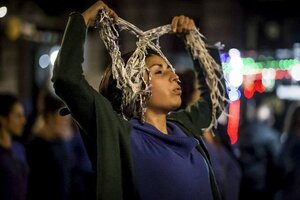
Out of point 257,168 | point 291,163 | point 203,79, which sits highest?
point 203,79

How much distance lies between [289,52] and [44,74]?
637 cm

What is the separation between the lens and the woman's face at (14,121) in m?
5.39

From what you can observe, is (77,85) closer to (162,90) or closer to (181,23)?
(162,90)

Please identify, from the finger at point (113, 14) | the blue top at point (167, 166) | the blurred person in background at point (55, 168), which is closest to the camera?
the blue top at point (167, 166)

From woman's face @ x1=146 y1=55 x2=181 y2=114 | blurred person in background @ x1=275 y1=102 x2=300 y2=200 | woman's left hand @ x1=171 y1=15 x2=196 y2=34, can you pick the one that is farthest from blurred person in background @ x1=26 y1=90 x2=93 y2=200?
woman's face @ x1=146 y1=55 x2=181 y2=114

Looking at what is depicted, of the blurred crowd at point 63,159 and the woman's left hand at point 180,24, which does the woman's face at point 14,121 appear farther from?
the woman's left hand at point 180,24

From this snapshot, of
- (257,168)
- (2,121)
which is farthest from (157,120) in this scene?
(257,168)

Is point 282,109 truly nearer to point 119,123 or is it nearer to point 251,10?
point 251,10

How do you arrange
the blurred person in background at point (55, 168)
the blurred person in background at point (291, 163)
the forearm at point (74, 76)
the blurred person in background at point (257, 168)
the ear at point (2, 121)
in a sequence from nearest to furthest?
the forearm at point (74, 76), the ear at point (2, 121), the blurred person in background at point (55, 168), the blurred person in background at point (291, 163), the blurred person in background at point (257, 168)

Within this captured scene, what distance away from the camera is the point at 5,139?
16.9 feet

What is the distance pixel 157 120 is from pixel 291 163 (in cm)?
328

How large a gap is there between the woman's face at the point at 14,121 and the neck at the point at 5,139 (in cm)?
8

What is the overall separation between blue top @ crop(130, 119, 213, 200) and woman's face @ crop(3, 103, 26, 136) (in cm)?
253

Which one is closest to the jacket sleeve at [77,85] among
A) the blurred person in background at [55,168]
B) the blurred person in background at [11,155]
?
the blurred person in background at [11,155]
